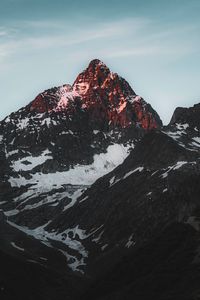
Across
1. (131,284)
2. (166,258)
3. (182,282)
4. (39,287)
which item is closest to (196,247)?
(166,258)

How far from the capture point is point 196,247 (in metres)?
177

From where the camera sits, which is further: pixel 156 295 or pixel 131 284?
pixel 131 284

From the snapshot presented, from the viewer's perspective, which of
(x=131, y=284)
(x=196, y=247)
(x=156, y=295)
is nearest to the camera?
(x=156, y=295)

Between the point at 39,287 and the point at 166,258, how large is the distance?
42566 millimetres

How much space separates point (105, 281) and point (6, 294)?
2798cm

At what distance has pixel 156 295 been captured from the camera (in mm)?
140125

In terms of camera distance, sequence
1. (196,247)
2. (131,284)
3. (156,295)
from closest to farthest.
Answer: (156,295)
(131,284)
(196,247)

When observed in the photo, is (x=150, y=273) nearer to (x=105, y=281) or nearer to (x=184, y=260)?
(x=184, y=260)

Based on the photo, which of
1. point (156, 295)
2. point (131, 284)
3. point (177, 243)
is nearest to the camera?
point (156, 295)

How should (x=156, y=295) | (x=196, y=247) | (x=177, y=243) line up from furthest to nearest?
1. (x=177, y=243)
2. (x=196, y=247)
3. (x=156, y=295)

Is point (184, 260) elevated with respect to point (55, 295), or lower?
elevated

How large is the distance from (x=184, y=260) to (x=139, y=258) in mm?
31334

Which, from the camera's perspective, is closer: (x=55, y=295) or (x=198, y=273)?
(x=198, y=273)

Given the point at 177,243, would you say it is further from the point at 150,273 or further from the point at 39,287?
the point at 39,287
